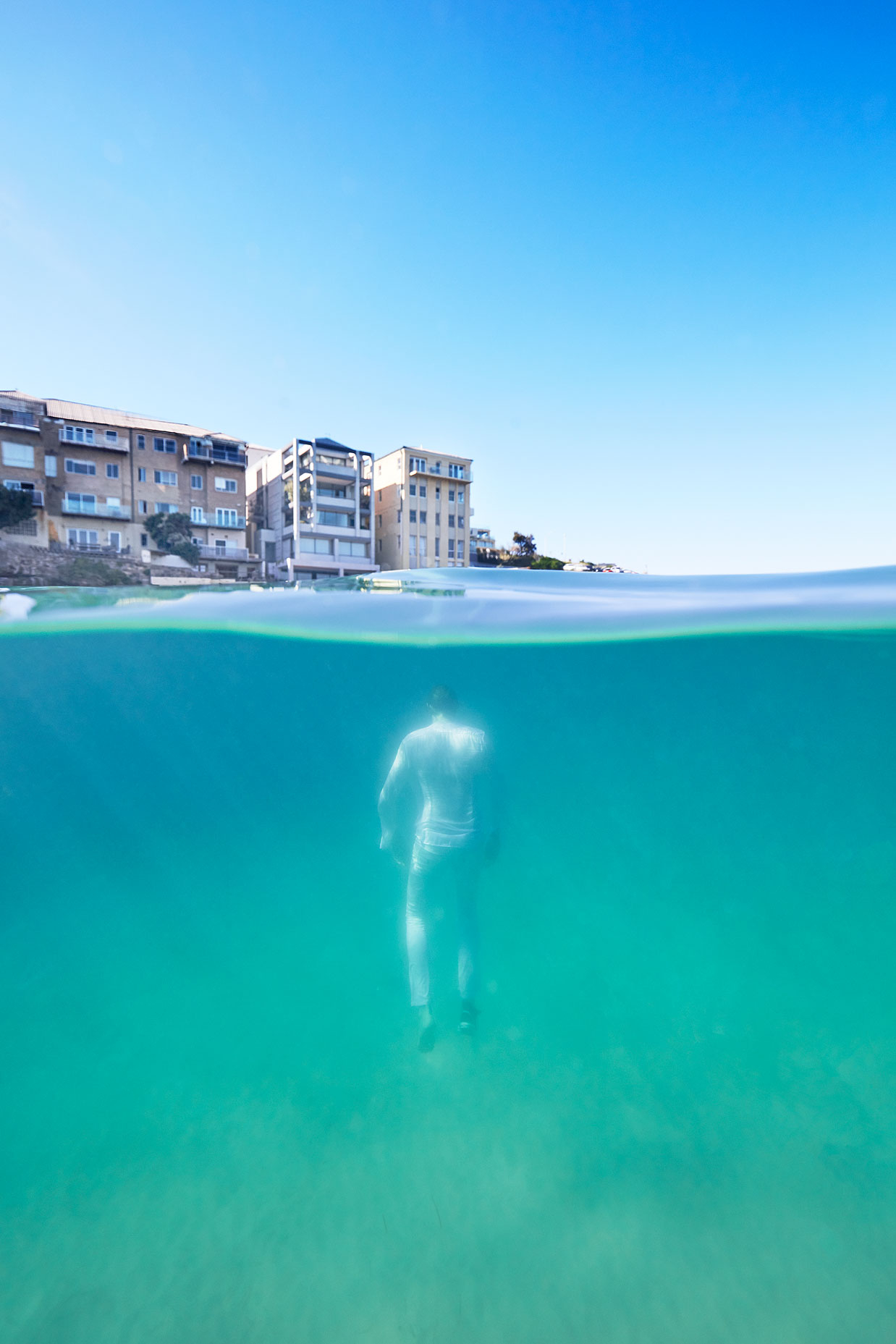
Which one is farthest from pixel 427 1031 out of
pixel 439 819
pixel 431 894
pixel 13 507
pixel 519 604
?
pixel 13 507

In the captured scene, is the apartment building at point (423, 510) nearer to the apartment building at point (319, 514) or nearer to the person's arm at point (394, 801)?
the apartment building at point (319, 514)

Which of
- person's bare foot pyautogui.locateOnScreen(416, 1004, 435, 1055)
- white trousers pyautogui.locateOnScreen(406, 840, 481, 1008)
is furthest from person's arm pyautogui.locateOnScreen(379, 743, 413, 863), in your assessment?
person's bare foot pyautogui.locateOnScreen(416, 1004, 435, 1055)

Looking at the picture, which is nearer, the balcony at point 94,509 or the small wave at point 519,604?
the small wave at point 519,604

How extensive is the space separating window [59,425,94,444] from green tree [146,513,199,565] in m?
5.83

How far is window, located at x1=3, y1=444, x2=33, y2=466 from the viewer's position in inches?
1318

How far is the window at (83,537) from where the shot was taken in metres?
35.8

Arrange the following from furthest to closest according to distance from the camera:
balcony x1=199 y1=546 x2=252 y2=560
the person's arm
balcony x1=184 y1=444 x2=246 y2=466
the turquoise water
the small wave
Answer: balcony x1=199 y1=546 x2=252 y2=560, balcony x1=184 y1=444 x2=246 y2=466, the small wave, the person's arm, the turquoise water

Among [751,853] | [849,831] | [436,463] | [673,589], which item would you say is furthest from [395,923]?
[436,463]

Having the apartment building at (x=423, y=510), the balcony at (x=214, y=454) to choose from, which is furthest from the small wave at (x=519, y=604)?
the apartment building at (x=423, y=510)

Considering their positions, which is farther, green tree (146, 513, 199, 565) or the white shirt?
green tree (146, 513, 199, 565)

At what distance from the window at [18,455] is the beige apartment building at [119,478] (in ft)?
0.14

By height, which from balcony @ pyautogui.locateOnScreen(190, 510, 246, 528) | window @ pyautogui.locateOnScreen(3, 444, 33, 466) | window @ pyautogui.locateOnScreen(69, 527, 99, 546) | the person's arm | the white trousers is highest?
window @ pyautogui.locateOnScreen(3, 444, 33, 466)

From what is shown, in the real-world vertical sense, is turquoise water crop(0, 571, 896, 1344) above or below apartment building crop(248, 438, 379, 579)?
below

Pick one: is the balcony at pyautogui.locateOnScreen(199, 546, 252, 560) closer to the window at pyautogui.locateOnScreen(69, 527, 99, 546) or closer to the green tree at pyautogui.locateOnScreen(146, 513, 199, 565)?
the green tree at pyautogui.locateOnScreen(146, 513, 199, 565)
